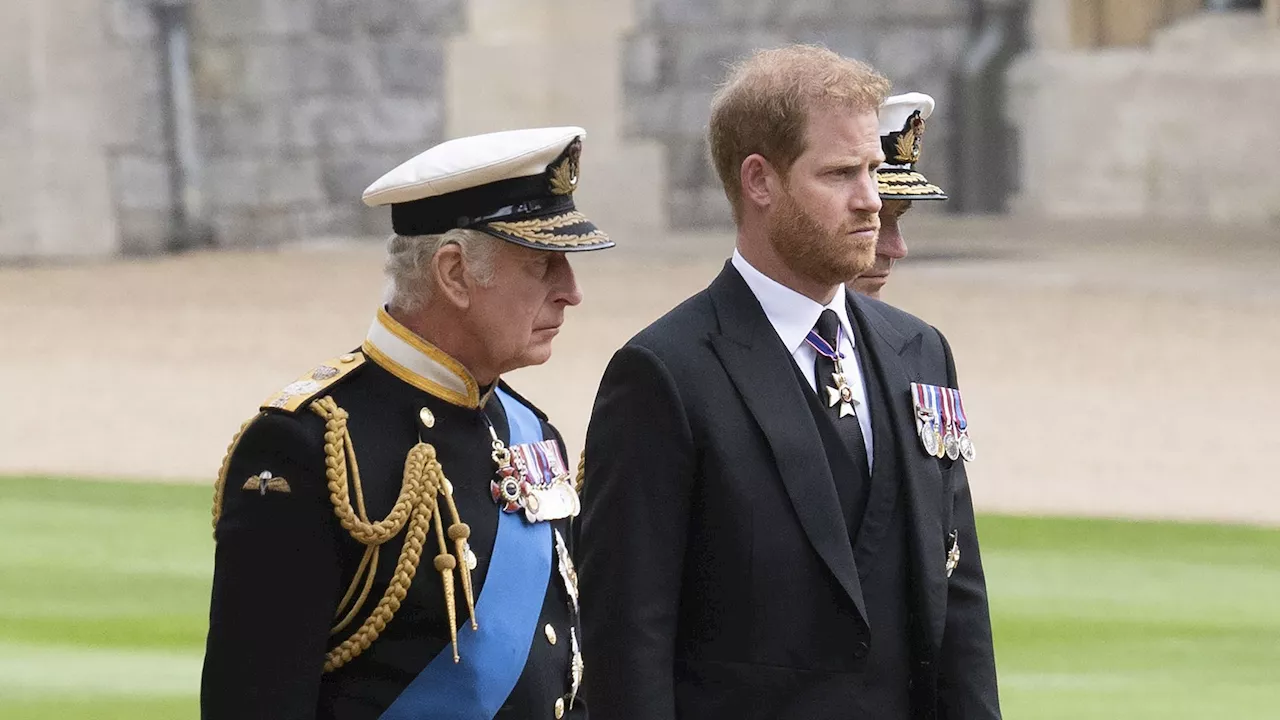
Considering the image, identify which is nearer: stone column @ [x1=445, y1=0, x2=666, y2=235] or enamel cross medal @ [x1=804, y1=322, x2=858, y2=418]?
enamel cross medal @ [x1=804, y1=322, x2=858, y2=418]

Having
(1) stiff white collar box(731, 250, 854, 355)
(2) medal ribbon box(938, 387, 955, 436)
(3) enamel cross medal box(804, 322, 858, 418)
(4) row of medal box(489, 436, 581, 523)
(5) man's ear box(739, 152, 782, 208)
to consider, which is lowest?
(4) row of medal box(489, 436, 581, 523)

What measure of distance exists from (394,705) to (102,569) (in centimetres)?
472

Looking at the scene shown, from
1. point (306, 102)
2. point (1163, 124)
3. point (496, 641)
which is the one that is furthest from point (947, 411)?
point (306, 102)

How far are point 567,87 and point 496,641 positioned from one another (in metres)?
15.2

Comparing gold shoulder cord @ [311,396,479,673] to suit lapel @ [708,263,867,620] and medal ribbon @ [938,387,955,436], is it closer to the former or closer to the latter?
suit lapel @ [708,263,867,620]

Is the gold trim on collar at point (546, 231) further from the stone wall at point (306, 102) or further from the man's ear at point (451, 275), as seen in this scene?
the stone wall at point (306, 102)

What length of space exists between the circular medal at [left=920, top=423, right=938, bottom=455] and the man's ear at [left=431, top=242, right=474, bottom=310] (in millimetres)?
596

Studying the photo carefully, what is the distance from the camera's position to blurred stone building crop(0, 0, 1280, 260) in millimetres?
16984

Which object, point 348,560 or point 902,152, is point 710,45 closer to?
point 902,152

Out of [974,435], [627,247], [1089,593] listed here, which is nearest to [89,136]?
[627,247]

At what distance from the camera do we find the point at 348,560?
2.56 meters

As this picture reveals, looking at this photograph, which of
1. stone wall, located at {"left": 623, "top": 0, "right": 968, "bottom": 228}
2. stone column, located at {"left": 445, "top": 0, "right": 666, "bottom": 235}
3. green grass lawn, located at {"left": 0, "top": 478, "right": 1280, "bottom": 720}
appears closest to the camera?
green grass lawn, located at {"left": 0, "top": 478, "right": 1280, "bottom": 720}

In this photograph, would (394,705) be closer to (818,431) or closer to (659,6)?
(818,431)

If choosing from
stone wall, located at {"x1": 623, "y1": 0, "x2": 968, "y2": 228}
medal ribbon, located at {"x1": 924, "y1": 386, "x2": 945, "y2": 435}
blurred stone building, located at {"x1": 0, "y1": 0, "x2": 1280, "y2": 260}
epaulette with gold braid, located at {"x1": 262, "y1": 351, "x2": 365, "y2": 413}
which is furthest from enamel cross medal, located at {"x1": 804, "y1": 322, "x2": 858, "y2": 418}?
stone wall, located at {"x1": 623, "y1": 0, "x2": 968, "y2": 228}
